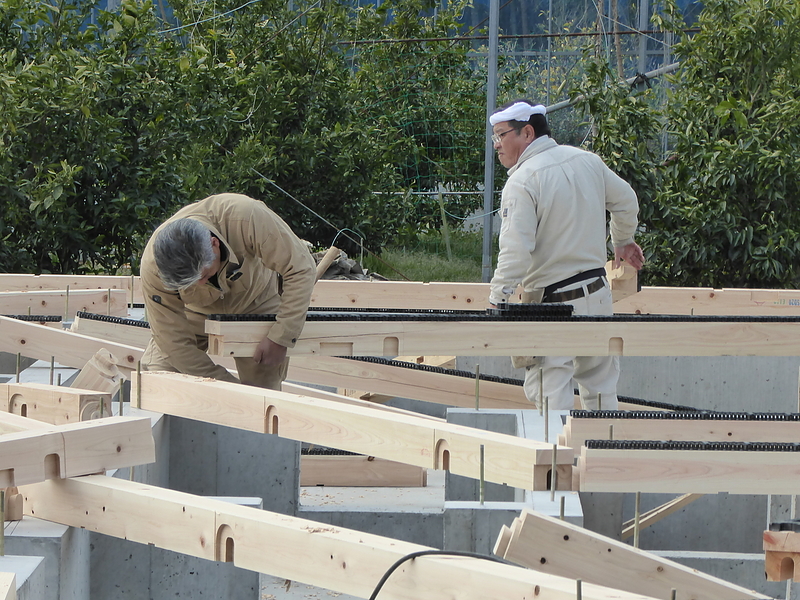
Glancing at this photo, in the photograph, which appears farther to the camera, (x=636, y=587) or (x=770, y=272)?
(x=770, y=272)

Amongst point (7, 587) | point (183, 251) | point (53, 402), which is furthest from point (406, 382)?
point (7, 587)

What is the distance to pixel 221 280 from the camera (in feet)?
14.6

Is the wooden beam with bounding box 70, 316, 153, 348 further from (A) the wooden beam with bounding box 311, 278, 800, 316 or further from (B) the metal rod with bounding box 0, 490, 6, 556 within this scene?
(B) the metal rod with bounding box 0, 490, 6, 556

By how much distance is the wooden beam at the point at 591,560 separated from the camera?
8.98 ft

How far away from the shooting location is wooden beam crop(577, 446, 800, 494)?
3.29 metres

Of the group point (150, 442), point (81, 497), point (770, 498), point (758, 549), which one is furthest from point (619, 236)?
point (81, 497)

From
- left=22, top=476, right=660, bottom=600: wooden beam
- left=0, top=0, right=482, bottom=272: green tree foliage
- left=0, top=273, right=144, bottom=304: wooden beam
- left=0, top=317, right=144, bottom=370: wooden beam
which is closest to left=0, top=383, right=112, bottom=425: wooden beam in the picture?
left=22, top=476, right=660, bottom=600: wooden beam

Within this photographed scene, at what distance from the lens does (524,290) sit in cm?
534

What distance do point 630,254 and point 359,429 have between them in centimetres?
262

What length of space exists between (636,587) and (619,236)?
2.85 m

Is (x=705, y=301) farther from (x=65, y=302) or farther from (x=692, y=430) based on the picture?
(x=65, y=302)

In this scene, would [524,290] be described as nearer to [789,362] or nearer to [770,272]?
[789,362]

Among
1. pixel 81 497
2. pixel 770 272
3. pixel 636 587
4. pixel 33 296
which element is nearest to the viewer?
pixel 636 587

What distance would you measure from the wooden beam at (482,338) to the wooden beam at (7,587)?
2087 mm
